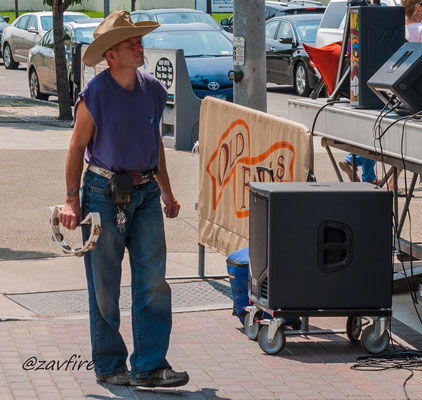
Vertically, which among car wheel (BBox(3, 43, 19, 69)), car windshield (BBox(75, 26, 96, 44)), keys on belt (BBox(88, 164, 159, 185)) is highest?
keys on belt (BBox(88, 164, 159, 185))

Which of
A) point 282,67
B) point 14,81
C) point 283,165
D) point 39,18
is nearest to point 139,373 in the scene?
point 283,165

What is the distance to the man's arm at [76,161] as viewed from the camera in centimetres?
538

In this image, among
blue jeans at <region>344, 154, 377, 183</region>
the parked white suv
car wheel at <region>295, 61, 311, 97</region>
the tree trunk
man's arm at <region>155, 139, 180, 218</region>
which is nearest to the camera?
man's arm at <region>155, 139, 180, 218</region>

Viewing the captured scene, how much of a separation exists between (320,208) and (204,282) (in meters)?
2.20

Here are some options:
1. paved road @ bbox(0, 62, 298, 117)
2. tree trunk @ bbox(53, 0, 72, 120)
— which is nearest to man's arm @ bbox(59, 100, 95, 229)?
tree trunk @ bbox(53, 0, 72, 120)

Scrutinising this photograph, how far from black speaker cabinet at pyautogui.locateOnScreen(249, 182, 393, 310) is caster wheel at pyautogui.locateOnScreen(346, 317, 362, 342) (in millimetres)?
226

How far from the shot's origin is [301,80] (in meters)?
22.9

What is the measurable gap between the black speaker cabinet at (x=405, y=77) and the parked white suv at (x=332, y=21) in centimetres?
1096

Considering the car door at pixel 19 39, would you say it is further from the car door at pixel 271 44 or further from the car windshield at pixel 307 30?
the car windshield at pixel 307 30

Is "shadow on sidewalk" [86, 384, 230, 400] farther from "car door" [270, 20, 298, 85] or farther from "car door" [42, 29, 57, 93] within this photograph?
"car door" [270, 20, 298, 85]

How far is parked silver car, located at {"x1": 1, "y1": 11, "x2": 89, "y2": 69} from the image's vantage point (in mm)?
28750

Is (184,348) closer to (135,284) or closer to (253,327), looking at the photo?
(253,327)

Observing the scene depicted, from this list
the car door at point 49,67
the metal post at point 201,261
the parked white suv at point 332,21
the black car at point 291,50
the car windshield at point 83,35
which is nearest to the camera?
the metal post at point 201,261
